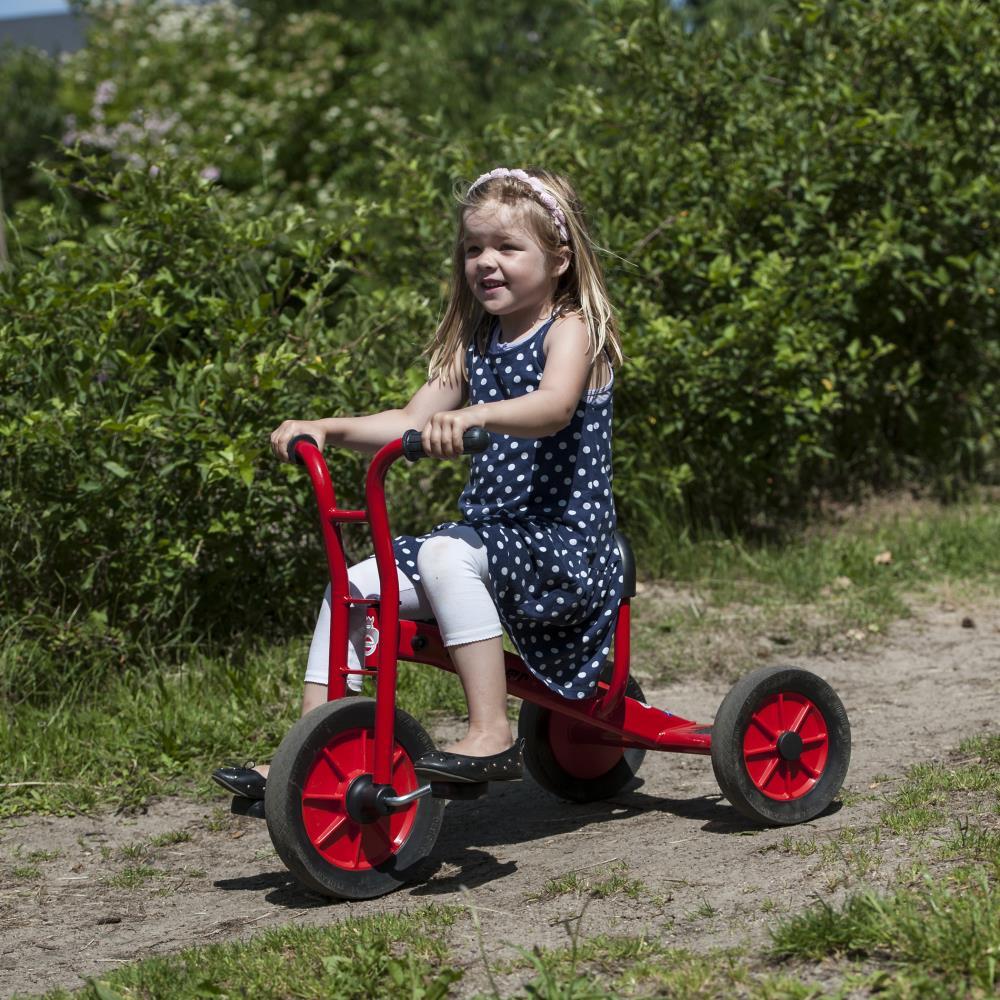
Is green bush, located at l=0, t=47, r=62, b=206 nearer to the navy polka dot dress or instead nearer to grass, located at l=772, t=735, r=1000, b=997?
the navy polka dot dress

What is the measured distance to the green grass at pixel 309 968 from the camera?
254cm

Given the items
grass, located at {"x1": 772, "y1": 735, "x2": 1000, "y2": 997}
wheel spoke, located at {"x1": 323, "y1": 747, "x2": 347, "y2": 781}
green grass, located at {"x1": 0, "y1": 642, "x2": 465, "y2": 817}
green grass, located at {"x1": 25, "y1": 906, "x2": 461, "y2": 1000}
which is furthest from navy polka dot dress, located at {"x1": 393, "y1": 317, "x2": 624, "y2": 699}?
green grass, located at {"x1": 0, "y1": 642, "x2": 465, "y2": 817}

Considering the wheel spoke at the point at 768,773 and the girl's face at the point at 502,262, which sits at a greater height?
the girl's face at the point at 502,262

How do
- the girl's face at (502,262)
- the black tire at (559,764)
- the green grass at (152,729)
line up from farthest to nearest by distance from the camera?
1. the green grass at (152,729)
2. the black tire at (559,764)
3. the girl's face at (502,262)

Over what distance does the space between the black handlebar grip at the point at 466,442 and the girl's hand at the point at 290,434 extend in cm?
42

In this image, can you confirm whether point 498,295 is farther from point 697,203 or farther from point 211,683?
point 697,203

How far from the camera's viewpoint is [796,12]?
23.5 feet

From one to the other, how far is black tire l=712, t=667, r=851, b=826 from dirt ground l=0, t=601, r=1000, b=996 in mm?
64

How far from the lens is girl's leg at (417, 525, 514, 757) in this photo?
315 cm

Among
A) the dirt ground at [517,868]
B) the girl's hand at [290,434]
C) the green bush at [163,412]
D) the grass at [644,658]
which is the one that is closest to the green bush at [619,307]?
the green bush at [163,412]

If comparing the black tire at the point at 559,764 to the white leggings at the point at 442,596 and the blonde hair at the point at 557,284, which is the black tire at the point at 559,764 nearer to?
the white leggings at the point at 442,596

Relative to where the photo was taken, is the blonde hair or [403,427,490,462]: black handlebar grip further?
the blonde hair

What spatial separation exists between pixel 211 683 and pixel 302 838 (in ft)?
6.00

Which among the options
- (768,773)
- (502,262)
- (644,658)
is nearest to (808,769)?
(768,773)
